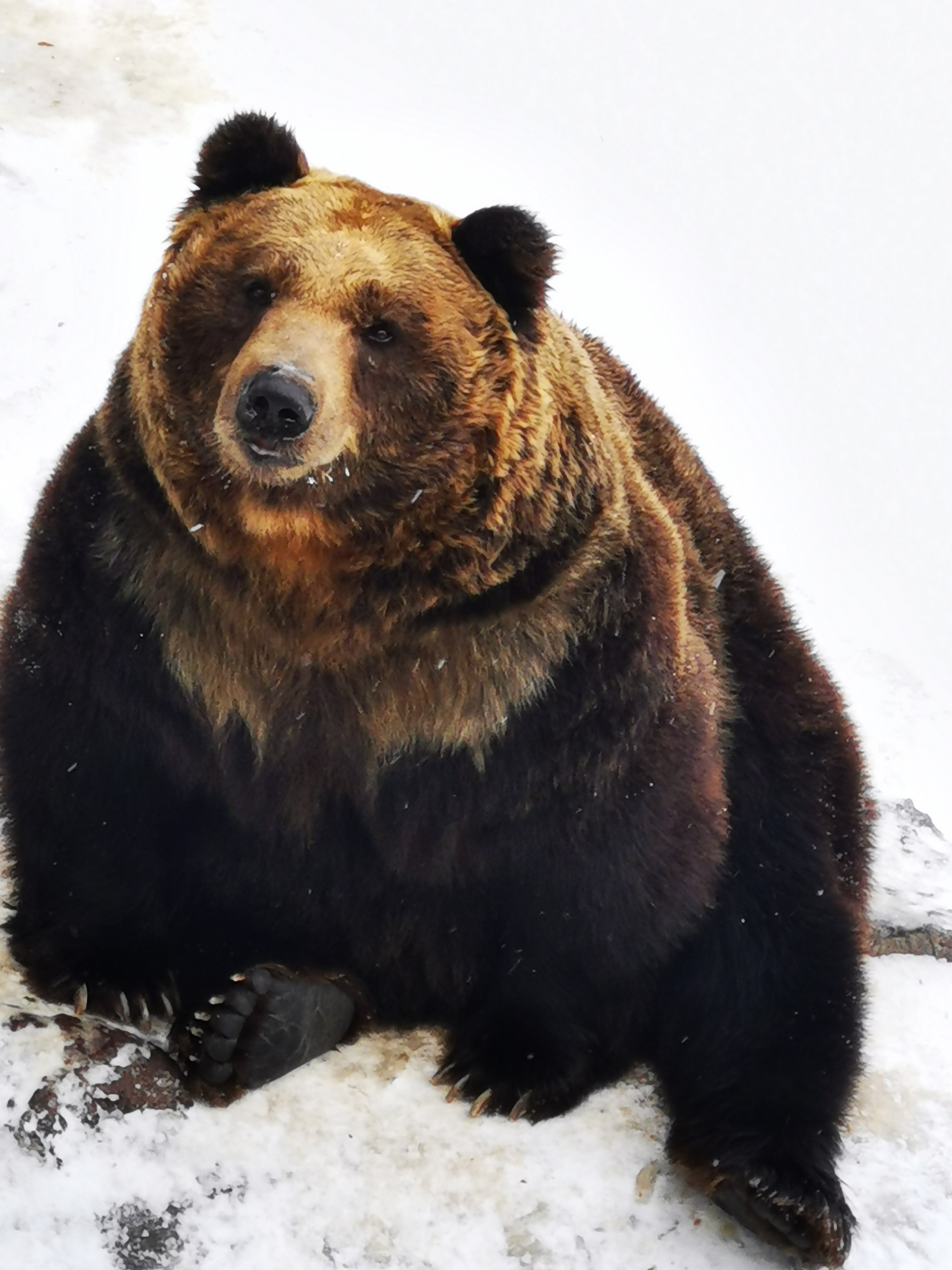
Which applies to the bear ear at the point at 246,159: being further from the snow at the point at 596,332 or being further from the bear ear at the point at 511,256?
the snow at the point at 596,332

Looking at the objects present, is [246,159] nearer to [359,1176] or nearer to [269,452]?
[269,452]

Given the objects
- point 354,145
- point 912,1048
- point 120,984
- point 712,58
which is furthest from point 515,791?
point 712,58

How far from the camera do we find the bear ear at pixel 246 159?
383cm

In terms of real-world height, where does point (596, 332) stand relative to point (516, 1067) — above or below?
above

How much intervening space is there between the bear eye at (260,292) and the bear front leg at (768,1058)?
6.84 ft

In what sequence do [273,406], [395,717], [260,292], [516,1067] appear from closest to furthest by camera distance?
[273,406] < [260,292] < [395,717] < [516,1067]

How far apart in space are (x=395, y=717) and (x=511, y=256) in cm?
108

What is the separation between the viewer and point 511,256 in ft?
12.5

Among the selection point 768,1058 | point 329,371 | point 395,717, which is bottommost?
point 768,1058

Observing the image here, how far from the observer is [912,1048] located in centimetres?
495

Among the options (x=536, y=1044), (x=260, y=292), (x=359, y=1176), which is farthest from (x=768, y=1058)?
(x=260, y=292)

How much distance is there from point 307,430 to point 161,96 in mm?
6232

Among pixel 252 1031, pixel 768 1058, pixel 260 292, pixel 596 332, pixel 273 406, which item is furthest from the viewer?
pixel 596 332

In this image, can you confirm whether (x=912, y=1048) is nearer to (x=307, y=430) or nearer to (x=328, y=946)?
(x=328, y=946)
